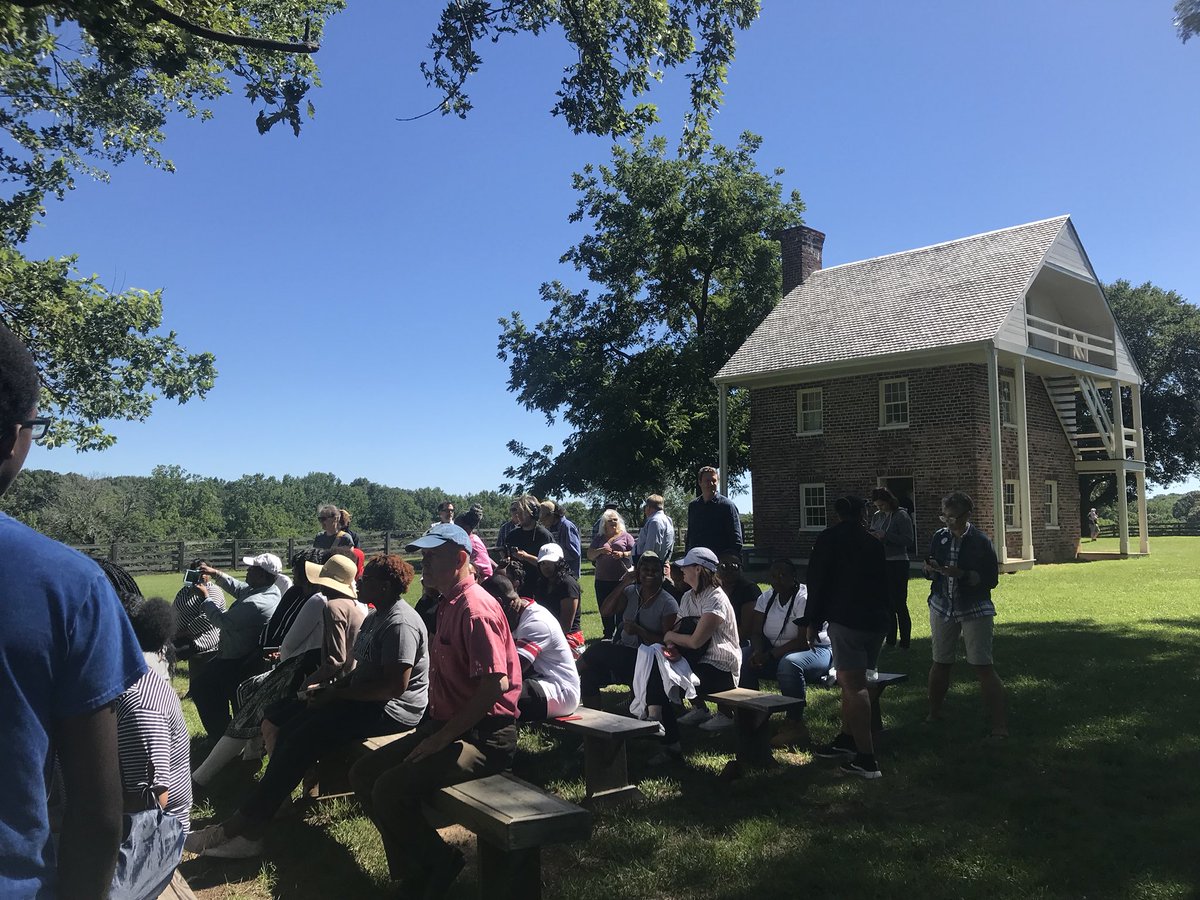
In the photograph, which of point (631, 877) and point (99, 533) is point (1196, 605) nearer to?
point (631, 877)

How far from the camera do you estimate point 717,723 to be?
6309 millimetres

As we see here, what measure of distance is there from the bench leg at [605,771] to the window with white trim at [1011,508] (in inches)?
772

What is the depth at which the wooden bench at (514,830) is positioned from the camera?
354 cm

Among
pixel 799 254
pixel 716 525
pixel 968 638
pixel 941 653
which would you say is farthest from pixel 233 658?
pixel 799 254

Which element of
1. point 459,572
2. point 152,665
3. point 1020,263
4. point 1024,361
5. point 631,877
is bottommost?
point 631,877

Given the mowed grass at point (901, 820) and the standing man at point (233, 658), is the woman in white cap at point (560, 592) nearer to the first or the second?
the mowed grass at point (901, 820)

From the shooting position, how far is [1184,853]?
443 cm

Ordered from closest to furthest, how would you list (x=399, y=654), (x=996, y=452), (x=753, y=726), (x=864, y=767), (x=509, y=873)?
(x=509, y=873) → (x=399, y=654) → (x=864, y=767) → (x=753, y=726) → (x=996, y=452)

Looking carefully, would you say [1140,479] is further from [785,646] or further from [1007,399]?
[785,646]

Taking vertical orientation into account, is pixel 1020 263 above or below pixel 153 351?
above

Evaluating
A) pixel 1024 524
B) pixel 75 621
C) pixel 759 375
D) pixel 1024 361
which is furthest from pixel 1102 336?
pixel 75 621

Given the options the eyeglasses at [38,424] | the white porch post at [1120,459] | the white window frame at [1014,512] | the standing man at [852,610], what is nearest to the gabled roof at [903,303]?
the white window frame at [1014,512]

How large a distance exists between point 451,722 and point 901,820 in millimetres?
2774

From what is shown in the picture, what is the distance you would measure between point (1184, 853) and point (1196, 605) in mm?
11246
